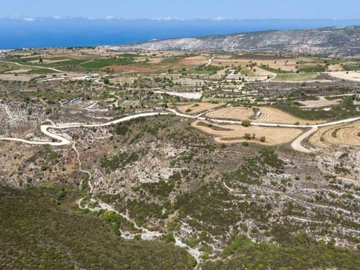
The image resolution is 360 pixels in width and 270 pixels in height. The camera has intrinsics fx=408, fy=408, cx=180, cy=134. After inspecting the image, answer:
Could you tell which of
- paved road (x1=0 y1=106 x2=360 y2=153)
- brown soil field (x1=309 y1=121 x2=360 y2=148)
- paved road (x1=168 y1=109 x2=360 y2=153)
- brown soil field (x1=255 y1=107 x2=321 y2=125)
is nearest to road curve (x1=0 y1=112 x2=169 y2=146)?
paved road (x1=0 y1=106 x2=360 y2=153)

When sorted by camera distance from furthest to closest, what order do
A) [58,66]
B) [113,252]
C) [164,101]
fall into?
[58,66]
[164,101]
[113,252]

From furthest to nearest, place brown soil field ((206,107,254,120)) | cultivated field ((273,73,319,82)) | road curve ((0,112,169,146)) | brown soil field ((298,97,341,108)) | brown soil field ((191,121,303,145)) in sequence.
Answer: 1. cultivated field ((273,73,319,82))
2. brown soil field ((298,97,341,108))
3. road curve ((0,112,169,146))
4. brown soil field ((206,107,254,120))
5. brown soil field ((191,121,303,145))

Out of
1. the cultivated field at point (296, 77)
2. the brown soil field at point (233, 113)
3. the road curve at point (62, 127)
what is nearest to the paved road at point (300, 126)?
the brown soil field at point (233, 113)

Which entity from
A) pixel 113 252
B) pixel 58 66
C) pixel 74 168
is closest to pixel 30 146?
pixel 74 168

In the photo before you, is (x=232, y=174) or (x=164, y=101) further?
(x=164, y=101)

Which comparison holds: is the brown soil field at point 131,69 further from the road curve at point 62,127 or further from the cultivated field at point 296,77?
the road curve at point 62,127

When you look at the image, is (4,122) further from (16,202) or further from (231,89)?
(231,89)

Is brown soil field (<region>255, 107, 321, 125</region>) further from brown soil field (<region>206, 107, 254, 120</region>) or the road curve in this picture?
the road curve
